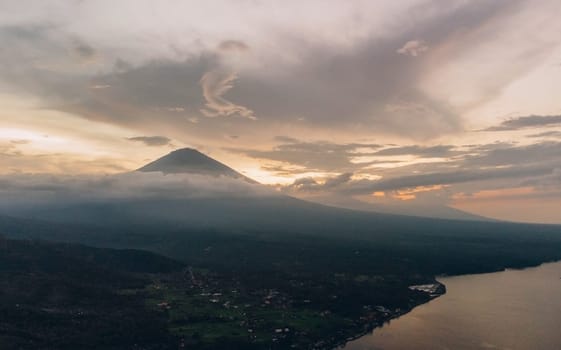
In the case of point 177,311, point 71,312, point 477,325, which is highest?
point 477,325

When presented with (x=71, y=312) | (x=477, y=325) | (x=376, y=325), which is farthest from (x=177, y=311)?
(x=477, y=325)

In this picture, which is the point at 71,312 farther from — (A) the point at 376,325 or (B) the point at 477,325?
(B) the point at 477,325

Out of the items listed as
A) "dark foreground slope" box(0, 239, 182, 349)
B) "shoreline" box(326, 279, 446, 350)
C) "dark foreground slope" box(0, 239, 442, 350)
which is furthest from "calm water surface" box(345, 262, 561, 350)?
"dark foreground slope" box(0, 239, 182, 349)

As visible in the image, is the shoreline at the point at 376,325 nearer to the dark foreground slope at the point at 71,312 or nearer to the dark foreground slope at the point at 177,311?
the dark foreground slope at the point at 177,311

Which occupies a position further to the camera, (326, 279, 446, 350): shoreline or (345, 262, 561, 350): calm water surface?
(326, 279, 446, 350): shoreline

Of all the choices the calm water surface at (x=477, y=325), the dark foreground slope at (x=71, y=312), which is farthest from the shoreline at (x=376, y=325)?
the dark foreground slope at (x=71, y=312)

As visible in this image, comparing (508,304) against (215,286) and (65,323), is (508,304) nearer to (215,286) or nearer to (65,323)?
(215,286)

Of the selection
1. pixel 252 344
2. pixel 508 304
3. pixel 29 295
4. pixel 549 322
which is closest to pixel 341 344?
pixel 252 344


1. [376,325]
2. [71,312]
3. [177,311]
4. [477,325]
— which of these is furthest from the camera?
[177,311]

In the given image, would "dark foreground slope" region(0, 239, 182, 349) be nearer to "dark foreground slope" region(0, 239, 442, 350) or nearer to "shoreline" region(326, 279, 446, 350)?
"dark foreground slope" region(0, 239, 442, 350)
